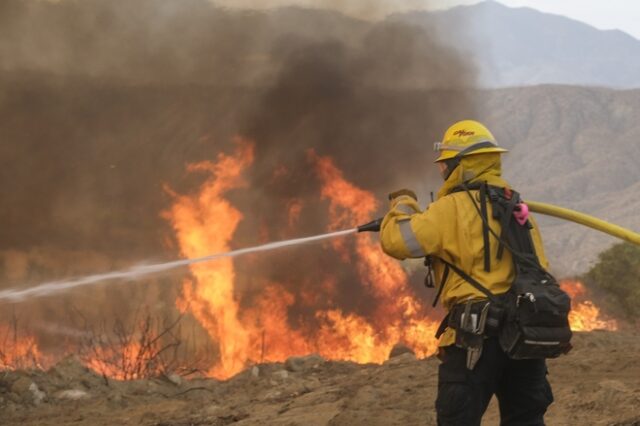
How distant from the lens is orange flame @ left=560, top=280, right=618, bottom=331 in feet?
48.8

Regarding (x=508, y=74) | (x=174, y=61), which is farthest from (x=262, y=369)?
(x=508, y=74)

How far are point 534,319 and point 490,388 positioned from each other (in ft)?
1.34

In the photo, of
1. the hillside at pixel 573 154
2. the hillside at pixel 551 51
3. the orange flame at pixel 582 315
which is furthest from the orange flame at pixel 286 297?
the hillside at pixel 551 51

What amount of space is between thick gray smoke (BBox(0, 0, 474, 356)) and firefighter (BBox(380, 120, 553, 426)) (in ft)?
35.1

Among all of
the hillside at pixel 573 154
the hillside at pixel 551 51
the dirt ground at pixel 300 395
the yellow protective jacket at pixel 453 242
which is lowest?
the dirt ground at pixel 300 395

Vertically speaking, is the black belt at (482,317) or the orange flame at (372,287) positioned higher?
the orange flame at (372,287)

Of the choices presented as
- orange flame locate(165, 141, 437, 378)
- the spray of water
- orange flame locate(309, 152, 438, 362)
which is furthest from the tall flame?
orange flame locate(309, 152, 438, 362)

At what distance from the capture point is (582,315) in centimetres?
1548

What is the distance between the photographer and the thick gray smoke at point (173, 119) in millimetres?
13477

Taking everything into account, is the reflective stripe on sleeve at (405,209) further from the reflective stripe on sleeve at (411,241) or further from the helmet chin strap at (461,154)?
the helmet chin strap at (461,154)

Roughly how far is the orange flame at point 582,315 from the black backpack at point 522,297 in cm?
1063

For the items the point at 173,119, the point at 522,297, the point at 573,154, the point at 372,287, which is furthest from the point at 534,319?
the point at 573,154

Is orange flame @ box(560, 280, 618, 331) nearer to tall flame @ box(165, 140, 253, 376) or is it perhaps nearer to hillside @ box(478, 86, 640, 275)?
tall flame @ box(165, 140, 253, 376)

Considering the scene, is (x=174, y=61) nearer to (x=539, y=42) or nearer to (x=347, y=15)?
(x=347, y=15)
